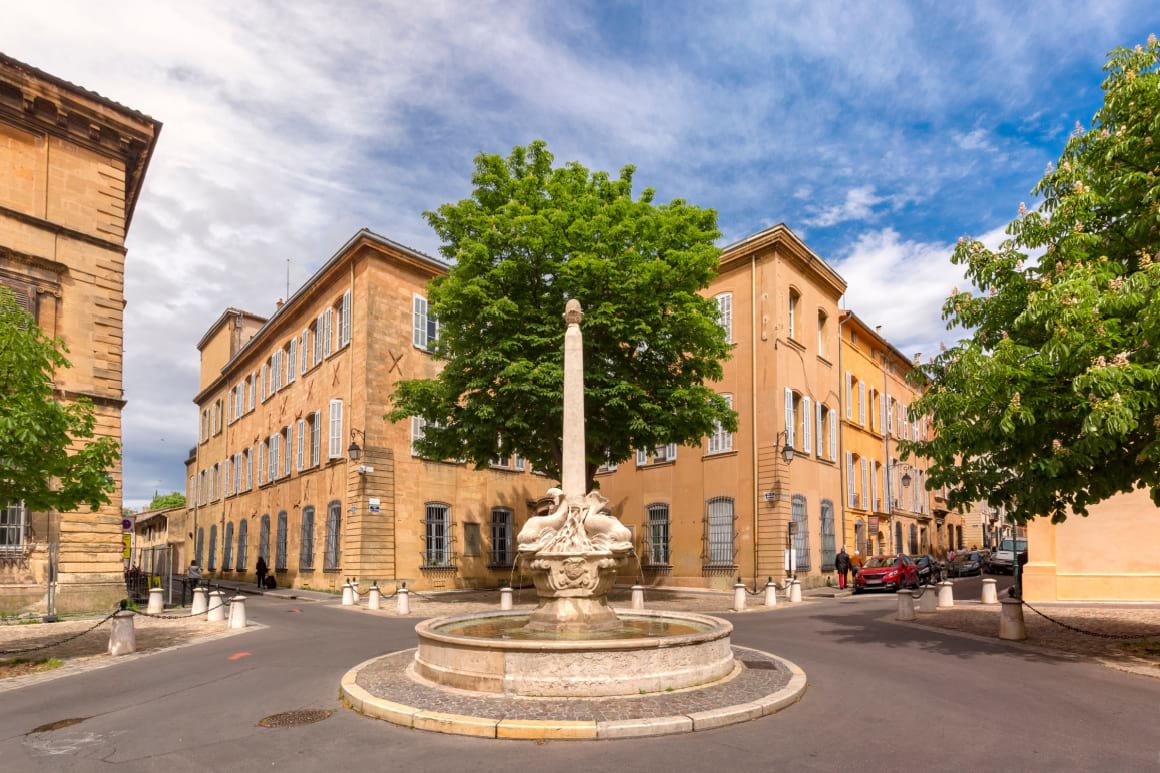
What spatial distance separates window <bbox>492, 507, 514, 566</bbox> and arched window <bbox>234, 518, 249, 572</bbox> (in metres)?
14.7

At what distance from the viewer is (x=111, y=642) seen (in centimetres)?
1352

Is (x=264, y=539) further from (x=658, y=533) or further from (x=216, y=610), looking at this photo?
(x=658, y=533)

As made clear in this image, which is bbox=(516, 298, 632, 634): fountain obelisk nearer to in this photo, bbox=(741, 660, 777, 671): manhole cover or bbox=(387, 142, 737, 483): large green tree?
bbox=(741, 660, 777, 671): manhole cover

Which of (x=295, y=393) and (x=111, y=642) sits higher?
(x=295, y=393)

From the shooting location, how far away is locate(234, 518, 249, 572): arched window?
38.1 metres

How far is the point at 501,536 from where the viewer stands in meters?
31.0

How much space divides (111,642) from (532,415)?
32.3ft

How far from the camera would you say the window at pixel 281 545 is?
33156 millimetres

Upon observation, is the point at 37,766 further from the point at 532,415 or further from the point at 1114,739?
the point at 532,415

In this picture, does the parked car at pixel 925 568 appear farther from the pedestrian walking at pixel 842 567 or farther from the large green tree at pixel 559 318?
the large green tree at pixel 559 318

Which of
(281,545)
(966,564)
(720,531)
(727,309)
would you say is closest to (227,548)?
(281,545)

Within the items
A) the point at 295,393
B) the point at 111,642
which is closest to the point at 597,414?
the point at 111,642

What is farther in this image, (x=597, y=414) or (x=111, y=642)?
(x=597, y=414)

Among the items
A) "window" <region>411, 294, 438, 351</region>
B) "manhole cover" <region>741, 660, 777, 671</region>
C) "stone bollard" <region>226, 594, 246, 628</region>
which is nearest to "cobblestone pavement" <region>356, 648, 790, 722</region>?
"manhole cover" <region>741, 660, 777, 671</region>
